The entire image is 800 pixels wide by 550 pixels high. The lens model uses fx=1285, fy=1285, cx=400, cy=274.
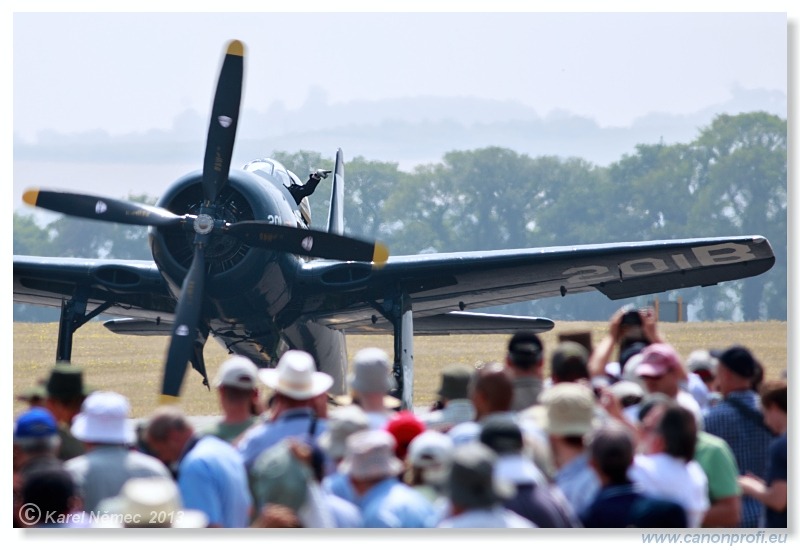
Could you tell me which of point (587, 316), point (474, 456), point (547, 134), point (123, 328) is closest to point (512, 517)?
point (474, 456)

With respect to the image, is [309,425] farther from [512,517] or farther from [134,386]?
[134,386]

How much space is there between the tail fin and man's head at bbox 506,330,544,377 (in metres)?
10.2

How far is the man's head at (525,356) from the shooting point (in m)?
6.79

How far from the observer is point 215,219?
41.5ft

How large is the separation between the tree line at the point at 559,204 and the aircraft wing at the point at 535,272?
1.31 metres

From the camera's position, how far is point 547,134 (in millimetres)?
14016

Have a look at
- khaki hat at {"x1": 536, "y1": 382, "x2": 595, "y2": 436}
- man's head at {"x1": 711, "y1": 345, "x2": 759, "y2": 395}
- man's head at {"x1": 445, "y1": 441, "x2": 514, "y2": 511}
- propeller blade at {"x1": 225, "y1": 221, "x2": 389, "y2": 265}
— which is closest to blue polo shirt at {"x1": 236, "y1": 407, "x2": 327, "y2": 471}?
khaki hat at {"x1": 536, "y1": 382, "x2": 595, "y2": 436}

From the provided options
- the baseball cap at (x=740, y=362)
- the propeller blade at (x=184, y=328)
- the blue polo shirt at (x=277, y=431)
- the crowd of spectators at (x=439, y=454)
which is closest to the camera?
the crowd of spectators at (x=439, y=454)

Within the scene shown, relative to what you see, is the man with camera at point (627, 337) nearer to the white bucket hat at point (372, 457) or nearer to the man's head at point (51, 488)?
the white bucket hat at point (372, 457)

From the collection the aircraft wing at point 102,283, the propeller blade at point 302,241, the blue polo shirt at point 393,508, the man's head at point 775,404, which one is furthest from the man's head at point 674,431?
the aircraft wing at point 102,283

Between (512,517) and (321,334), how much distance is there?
10658mm

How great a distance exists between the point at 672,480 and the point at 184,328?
718 centimetres

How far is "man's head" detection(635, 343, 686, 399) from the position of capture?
673cm

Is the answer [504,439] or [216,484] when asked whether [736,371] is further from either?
[216,484]
